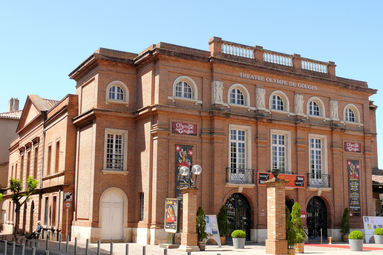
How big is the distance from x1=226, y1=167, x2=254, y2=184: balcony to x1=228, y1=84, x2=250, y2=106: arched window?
430 centimetres

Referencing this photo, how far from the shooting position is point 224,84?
103ft

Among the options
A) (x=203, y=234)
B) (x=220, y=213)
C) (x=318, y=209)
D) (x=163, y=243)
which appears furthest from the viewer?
(x=318, y=209)

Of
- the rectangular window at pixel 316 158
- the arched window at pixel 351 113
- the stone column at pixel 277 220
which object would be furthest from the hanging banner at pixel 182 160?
the arched window at pixel 351 113

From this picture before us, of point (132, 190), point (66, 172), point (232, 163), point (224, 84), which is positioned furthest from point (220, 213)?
point (66, 172)

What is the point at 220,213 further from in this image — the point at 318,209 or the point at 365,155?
the point at 365,155

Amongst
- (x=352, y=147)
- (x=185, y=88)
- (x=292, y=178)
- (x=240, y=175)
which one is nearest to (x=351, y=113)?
(x=352, y=147)

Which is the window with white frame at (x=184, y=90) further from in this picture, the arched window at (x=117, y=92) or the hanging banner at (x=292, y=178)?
the hanging banner at (x=292, y=178)

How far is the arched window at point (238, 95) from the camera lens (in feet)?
104

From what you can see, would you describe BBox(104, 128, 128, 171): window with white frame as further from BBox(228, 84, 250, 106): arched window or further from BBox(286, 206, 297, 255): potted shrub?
BBox(286, 206, 297, 255): potted shrub

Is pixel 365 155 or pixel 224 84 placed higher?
pixel 224 84

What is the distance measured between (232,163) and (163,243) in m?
7.24

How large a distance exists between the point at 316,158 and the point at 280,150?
3.11m

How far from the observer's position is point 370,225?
110 ft

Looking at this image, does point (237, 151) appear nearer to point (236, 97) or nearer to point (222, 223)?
point (236, 97)
